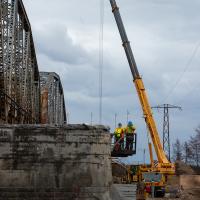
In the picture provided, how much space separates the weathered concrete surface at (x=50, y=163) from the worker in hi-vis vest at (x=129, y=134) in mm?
13179

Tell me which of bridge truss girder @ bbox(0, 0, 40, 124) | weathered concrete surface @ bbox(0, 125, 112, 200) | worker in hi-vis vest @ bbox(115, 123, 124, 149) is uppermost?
bridge truss girder @ bbox(0, 0, 40, 124)

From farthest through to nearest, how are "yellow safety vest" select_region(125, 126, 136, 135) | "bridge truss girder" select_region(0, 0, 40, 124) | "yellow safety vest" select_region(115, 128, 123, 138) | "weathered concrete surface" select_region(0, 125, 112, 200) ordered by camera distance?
"yellow safety vest" select_region(125, 126, 136, 135)
"yellow safety vest" select_region(115, 128, 123, 138)
"bridge truss girder" select_region(0, 0, 40, 124)
"weathered concrete surface" select_region(0, 125, 112, 200)

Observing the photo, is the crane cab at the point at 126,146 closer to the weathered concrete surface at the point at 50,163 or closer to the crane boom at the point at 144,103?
the crane boom at the point at 144,103

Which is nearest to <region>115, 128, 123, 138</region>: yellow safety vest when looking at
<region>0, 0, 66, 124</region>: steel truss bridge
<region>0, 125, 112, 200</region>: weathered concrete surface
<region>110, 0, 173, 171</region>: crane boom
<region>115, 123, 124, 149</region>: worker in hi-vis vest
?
<region>115, 123, 124, 149</region>: worker in hi-vis vest

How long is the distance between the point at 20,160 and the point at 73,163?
4.50ft

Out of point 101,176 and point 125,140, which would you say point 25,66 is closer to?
point 125,140

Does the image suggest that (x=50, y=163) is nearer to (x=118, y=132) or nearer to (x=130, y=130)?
(x=118, y=132)

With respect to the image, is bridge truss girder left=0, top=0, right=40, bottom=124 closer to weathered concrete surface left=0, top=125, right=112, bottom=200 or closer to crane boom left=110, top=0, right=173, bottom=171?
weathered concrete surface left=0, top=125, right=112, bottom=200

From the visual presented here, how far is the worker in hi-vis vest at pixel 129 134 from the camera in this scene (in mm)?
27145

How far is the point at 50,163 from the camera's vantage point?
543 inches

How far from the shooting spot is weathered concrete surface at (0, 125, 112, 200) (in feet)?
44.9

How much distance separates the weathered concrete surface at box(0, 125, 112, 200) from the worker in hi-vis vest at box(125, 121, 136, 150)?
1318 centimetres

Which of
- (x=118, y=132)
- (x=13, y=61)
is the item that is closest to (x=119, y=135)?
(x=118, y=132)

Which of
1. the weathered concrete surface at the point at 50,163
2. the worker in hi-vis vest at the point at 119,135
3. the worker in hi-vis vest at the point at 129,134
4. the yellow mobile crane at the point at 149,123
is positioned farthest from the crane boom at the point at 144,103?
the weathered concrete surface at the point at 50,163
